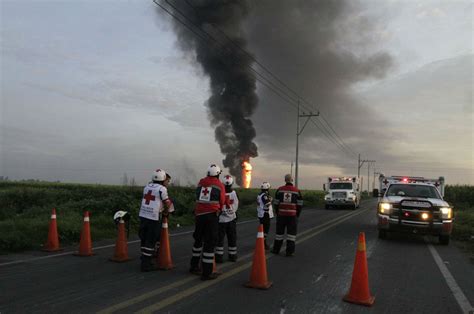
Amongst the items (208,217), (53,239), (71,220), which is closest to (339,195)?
(71,220)

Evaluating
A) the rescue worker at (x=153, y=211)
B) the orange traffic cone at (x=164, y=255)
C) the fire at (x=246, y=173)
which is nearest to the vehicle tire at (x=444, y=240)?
the orange traffic cone at (x=164, y=255)

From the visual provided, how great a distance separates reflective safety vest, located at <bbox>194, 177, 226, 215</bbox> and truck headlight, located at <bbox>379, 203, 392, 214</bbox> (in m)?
7.43

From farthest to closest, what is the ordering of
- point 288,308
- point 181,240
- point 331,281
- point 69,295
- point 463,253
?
point 181,240, point 463,253, point 331,281, point 69,295, point 288,308

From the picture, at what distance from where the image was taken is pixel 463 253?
11102 millimetres

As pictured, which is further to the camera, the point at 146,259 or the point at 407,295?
the point at 146,259

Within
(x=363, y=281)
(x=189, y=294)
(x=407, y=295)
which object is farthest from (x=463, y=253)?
(x=189, y=294)

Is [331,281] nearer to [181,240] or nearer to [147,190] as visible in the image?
[147,190]

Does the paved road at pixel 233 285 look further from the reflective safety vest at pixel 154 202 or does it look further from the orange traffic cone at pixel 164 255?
the reflective safety vest at pixel 154 202

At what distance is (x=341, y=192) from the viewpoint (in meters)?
34.1

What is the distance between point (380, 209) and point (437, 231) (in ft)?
5.63

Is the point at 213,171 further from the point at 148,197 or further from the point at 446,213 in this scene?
the point at 446,213

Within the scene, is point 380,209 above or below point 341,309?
above

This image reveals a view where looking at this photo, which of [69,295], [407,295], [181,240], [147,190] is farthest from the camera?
[181,240]

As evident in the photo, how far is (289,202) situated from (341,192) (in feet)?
84.1
